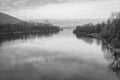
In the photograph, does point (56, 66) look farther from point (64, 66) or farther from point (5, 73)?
point (5, 73)

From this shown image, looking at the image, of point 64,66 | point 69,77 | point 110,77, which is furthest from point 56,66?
point 110,77

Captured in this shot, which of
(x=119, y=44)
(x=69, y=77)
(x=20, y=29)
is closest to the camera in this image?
(x=69, y=77)

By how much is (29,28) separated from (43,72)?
108 m

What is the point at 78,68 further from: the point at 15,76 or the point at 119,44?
the point at 119,44

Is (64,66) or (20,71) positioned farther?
(64,66)

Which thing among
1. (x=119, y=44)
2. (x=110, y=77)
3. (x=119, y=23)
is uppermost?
(x=119, y=23)

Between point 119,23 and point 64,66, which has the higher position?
point 119,23

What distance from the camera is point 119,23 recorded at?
36.9m

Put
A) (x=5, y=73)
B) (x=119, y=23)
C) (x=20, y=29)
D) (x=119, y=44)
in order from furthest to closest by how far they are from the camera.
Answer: (x=20, y=29), (x=119, y=23), (x=119, y=44), (x=5, y=73)

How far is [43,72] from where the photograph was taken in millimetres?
16984

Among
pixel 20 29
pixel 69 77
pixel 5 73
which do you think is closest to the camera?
pixel 69 77

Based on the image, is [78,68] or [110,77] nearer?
[110,77]

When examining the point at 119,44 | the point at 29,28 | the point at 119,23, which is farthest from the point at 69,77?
the point at 29,28

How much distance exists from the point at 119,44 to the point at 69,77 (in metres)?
20.9
